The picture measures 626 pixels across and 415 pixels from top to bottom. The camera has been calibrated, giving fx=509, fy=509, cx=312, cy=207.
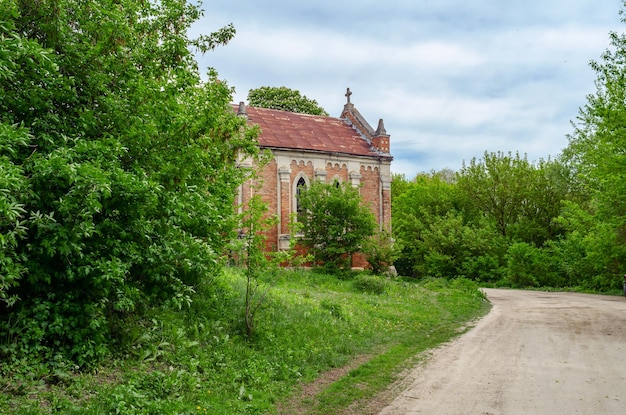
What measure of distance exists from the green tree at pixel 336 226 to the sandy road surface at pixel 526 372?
1036 cm

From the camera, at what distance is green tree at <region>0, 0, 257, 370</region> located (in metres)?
5.88

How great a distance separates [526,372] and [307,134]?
23857mm

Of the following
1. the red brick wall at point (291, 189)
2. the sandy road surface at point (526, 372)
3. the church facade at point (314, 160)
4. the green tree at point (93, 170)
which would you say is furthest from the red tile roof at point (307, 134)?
the green tree at point (93, 170)

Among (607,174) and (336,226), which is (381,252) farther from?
(607,174)

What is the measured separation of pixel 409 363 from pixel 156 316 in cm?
505

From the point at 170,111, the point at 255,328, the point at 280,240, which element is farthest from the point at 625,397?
the point at 280,240

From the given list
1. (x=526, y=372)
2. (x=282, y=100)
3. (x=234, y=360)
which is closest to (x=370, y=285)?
(x=526, y=372)

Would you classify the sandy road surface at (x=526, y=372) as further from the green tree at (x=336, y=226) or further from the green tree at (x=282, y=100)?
the green tree at (x=282, y=100)

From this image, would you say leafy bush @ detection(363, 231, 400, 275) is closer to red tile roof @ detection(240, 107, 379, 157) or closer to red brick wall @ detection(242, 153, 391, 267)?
red brick wall @ detection(242, 153, 391, 267)

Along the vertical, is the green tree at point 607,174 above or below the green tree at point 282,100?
below

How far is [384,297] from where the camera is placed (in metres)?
19.8

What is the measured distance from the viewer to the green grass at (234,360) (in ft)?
21.3

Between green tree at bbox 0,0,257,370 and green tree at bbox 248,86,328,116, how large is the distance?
1393 inches

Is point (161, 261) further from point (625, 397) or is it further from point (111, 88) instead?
point (625, 397)
